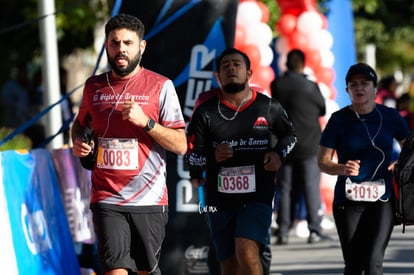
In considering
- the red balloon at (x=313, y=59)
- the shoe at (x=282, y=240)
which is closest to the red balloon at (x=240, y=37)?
the red balloon at (x=313, y=59)

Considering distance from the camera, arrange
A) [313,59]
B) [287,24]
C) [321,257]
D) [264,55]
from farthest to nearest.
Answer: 1. [287,24]
2. [313,59]
3. [264,55]
4. [321,257]

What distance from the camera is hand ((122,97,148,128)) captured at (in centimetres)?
618

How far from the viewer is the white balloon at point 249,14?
1403 cm

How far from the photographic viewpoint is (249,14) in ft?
46.2

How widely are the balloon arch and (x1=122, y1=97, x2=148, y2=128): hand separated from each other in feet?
25.0

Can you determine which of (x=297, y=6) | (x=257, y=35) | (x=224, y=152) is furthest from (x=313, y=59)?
(x=224, y=152)

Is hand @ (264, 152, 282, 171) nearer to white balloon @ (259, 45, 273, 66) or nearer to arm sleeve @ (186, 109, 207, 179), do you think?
arm sleeve @ (186, 109, 207, 179)

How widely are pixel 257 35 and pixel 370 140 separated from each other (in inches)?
259

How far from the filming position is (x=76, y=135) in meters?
6.75

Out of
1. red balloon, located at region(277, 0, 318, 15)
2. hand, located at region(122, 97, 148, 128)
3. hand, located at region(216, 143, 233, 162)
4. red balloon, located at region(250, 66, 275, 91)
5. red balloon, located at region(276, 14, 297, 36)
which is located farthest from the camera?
red balloon, located at region(277, 0, 318, 15)

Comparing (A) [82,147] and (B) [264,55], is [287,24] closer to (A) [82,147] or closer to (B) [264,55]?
(B) [264,55]

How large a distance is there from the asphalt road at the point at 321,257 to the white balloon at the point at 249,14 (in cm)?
282

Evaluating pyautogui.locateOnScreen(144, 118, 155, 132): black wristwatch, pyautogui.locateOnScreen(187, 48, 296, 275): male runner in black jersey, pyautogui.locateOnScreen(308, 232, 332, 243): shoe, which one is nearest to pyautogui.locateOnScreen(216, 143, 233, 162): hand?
pyautogui.locateOnScreen(187, 48, 296, 275): male runner in black jersey

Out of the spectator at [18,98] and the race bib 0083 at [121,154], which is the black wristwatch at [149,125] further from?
the spectator at [18,98]
